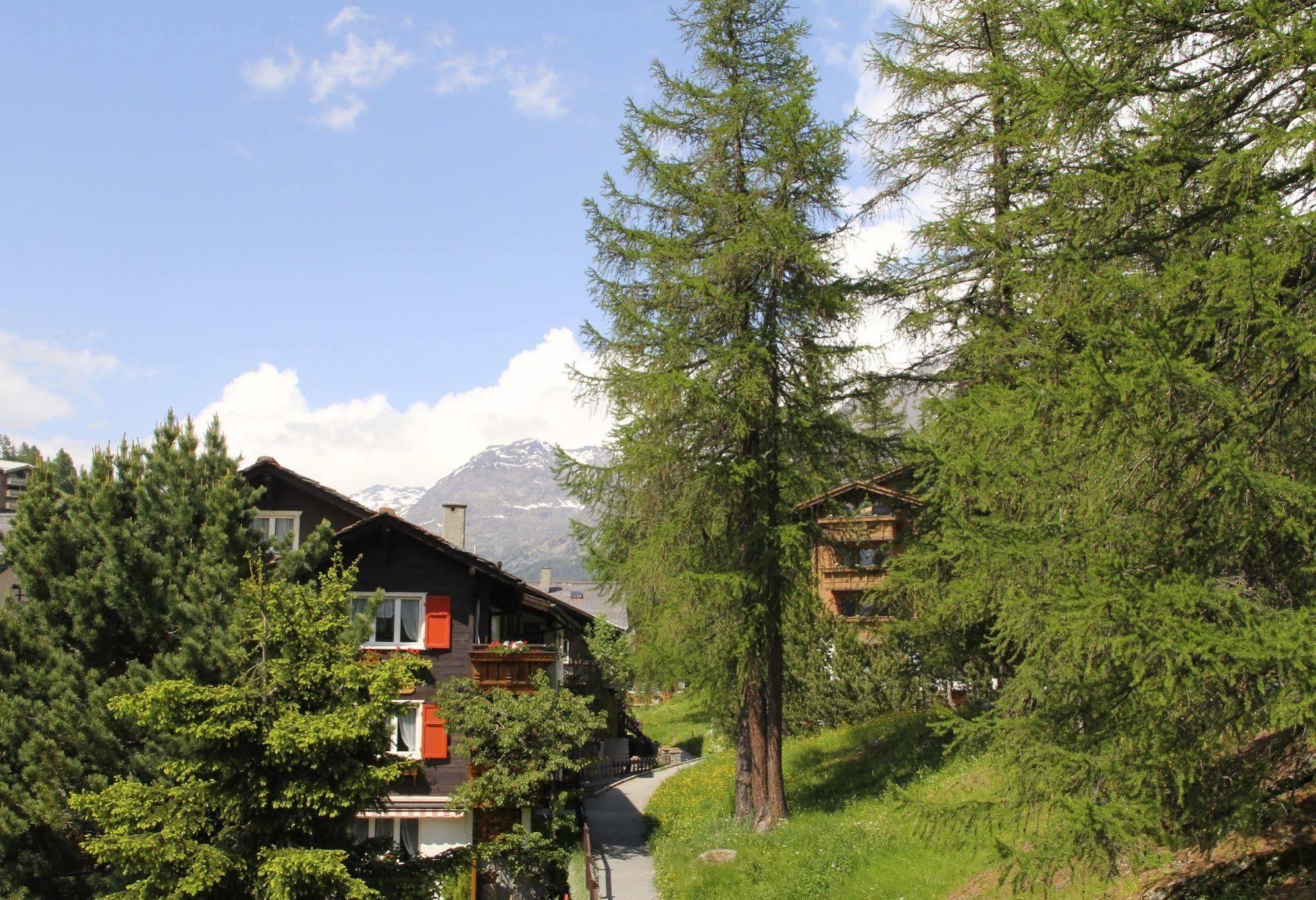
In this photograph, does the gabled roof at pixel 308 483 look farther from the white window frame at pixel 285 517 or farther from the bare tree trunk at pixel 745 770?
the bare tree trunk at pixel 745 770

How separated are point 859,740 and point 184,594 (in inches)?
688

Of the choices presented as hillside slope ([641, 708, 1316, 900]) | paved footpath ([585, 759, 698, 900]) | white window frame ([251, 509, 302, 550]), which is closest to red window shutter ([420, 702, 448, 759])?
paved footpath ([585, 759, 698, 900])

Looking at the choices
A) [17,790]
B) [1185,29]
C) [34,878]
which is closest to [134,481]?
[17,790]

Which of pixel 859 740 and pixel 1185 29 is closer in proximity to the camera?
pixel 1185 29

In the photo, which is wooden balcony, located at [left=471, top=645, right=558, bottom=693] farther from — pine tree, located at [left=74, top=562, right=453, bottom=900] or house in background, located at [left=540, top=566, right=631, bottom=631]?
house in background, located at [left=540, top=566, right=631, bottom=631]

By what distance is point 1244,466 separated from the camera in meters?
7.90

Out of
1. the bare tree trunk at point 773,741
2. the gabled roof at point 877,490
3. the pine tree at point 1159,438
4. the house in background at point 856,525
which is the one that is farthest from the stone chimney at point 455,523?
the pine tree at point 1159,438

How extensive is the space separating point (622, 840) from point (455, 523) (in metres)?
12.5

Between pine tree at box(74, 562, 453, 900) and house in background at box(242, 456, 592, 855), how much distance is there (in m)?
9.99

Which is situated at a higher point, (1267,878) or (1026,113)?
(1026,113)

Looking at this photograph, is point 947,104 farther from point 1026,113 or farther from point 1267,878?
point 1267,878

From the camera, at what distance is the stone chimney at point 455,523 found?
3430cm

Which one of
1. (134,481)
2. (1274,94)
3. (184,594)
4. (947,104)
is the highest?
(947,104)

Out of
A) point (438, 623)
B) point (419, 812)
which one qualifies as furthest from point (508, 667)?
point (419, 812)
